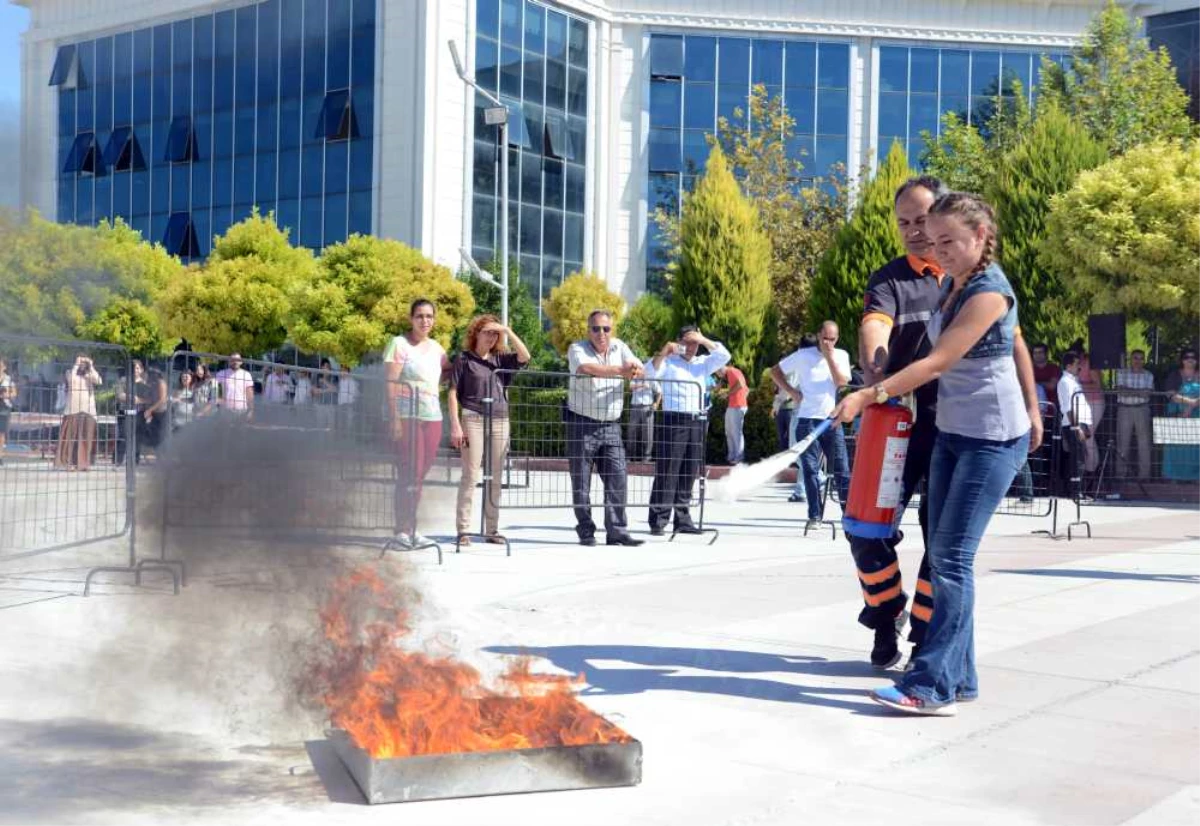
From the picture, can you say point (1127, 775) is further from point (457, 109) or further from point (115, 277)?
point (457, 109)

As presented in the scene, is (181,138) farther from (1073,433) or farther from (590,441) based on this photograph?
(1073,433)

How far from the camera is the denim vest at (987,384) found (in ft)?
16.2

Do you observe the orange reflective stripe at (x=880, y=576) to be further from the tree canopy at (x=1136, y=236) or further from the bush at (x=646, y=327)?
the bush at (x=646, y=327)

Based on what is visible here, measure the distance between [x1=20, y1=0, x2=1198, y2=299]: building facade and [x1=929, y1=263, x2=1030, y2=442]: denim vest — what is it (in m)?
33.4

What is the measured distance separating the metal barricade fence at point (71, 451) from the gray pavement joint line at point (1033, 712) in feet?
14.4

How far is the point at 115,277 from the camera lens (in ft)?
15.6

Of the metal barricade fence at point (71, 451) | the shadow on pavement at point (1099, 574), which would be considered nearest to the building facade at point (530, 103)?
the shadow on pavement at point (1099, 574)

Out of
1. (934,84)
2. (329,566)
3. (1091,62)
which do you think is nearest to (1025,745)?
(329,566)

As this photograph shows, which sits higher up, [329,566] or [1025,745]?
[329,566]

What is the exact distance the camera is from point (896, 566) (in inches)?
224

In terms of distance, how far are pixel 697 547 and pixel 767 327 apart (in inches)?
820

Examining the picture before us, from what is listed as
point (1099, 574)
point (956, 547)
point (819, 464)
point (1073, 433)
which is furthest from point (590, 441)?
point (956, 547)

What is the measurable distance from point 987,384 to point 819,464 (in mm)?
7800

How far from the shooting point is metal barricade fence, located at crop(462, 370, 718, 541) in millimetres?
10734
